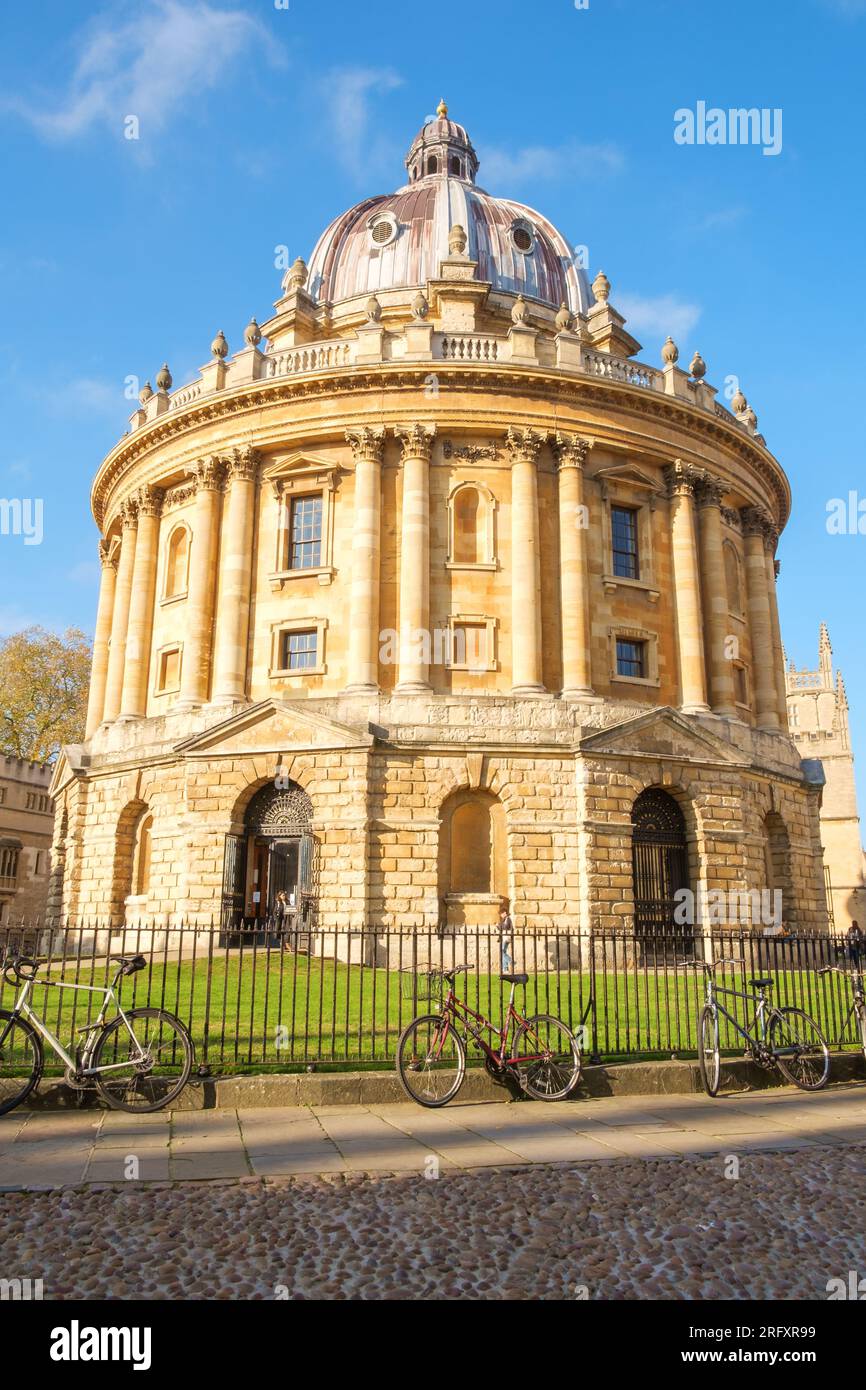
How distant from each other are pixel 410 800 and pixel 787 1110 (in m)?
15.2

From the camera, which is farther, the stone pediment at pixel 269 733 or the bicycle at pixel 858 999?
the stone pediment at pixel 269 733

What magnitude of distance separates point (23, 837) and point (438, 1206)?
157 ft

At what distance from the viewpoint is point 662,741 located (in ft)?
88.8

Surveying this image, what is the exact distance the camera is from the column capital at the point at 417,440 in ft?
92.2

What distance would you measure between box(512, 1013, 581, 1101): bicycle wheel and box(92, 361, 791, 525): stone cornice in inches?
832

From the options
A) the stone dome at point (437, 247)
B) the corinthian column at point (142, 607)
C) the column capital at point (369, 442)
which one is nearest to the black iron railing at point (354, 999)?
the corinthian column at point (142, 607)

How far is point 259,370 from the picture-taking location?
99.0 ft

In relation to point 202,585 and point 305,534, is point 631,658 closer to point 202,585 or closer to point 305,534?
point 305,534

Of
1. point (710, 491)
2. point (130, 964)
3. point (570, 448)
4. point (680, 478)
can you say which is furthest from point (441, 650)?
point (130, 964)

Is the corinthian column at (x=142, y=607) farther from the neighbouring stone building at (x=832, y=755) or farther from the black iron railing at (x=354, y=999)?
the neighbouring stone building at (x=832, y=755)

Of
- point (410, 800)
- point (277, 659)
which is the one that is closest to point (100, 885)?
point (277, 659)

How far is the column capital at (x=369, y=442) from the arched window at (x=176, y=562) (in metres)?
6.89

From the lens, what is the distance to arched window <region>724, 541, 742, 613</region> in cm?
3250
